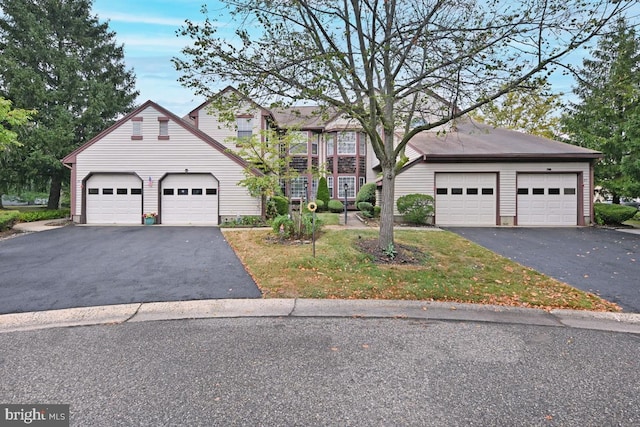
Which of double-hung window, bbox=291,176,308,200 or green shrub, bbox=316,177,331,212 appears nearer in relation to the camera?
green shrub, bbox=316,177,331,212

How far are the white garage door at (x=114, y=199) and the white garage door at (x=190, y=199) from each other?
1.34 metres

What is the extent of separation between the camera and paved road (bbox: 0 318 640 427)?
7.90 feet

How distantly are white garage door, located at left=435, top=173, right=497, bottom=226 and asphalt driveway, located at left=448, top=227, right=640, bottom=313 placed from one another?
1.46m

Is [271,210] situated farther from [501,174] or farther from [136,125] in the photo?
[501,174]

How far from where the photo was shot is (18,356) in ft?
10.7

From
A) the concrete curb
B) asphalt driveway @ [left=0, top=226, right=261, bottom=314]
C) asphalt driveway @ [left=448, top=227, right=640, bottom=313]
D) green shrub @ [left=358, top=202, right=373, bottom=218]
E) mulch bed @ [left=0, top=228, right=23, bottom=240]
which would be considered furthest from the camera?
green shrub @ [left=358, top=202, right=373, bottom=218]

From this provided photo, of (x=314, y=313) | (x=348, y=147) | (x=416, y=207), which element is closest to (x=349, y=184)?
(x=348, y=147)

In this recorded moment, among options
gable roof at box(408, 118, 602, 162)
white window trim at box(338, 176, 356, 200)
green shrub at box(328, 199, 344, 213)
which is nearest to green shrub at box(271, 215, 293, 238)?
gable roof at box(408, 118, 602, 162)

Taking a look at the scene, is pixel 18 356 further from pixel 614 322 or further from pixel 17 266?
pixel 614 322

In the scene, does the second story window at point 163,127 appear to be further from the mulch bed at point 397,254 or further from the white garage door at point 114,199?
the mulch bed at point 397,254

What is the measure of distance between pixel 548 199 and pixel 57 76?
99.1ft

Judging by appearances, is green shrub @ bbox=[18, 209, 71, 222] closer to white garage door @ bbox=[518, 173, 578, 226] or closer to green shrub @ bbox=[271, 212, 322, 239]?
green shrub @ bbox=[271, 212, 322, 239]

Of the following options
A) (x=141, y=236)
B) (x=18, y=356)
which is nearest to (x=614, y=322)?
(x=18, y=356)

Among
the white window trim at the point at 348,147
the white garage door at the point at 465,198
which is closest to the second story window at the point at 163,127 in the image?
the white window trim at the point at 348,147
